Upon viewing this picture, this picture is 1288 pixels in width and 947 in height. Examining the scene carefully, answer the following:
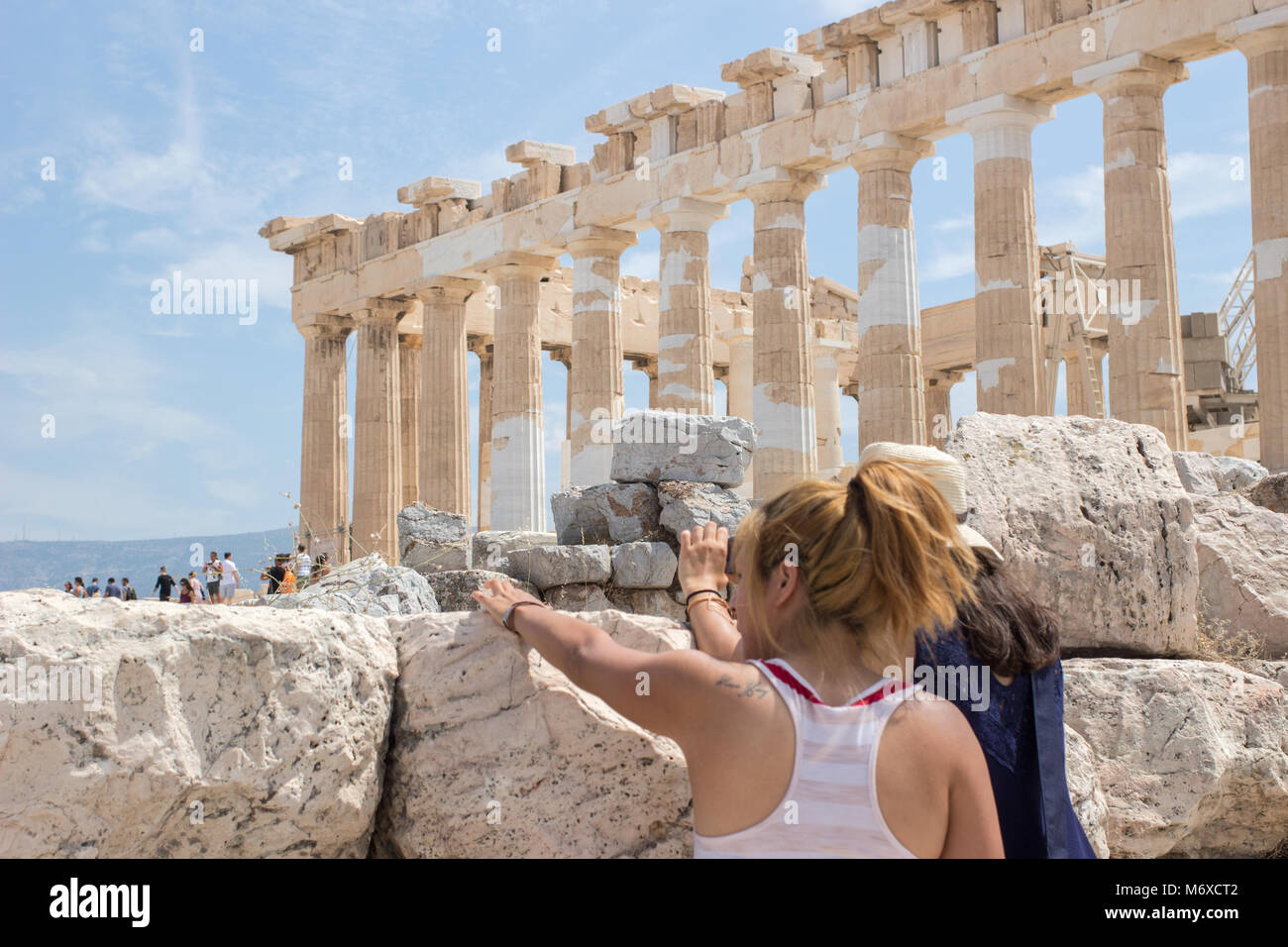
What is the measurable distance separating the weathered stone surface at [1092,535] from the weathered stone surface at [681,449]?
842cm

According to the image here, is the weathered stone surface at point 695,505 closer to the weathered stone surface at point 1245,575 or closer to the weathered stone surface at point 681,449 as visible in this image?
the weathered stone surface at point 681,449

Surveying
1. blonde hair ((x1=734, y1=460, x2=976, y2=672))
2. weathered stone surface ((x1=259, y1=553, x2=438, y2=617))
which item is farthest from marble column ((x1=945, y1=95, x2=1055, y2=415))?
blonde hair ((x1=734, y1=460, x2=976, y2=672))

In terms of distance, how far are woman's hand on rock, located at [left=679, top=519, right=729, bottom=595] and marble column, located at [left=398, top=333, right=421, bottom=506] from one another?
26793 mm

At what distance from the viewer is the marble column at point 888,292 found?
20703 mm

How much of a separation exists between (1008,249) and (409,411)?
1759 centimetres

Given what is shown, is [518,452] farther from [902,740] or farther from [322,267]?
[902,740]

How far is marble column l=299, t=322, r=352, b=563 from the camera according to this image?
31312 millimetres

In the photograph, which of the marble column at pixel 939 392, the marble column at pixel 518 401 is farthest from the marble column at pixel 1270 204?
the marble column at pixel 939 392

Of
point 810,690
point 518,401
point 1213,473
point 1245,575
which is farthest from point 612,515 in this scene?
point 518,401

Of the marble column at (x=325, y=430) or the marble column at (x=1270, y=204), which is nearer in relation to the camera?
the marble column at (x=1270, y=204)

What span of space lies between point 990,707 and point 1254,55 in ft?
54.8

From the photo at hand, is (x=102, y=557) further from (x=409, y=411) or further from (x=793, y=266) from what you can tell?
(x=793, y=266)

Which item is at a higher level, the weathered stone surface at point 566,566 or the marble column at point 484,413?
the marble column at point 484,413
